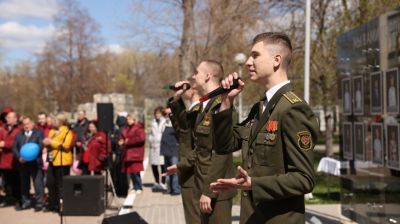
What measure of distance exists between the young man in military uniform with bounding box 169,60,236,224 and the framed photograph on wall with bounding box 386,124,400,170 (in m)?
2.64

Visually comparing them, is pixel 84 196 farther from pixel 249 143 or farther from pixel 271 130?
pixel 271 130

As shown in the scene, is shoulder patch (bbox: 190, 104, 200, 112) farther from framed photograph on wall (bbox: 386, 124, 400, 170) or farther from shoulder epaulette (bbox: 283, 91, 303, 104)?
framed photograph on wall (bbox: 386, 124, 400, 170)

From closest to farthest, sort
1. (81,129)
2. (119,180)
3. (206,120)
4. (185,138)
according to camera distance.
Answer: (206,120) < (185,138) < (81,129) < (119,180)

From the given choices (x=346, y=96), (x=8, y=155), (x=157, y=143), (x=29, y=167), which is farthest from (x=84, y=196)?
(x=346, y=96)

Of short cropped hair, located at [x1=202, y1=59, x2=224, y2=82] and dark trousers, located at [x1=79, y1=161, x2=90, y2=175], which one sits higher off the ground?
short cropped hair, located at [x1=202, y1=59, x2=224, y2=82]

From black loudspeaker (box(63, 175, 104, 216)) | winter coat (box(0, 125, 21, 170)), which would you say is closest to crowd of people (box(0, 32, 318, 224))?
black loudspeaker (box(63, 175, 104, 216))

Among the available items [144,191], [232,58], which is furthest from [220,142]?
[232,58]

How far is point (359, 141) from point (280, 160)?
5.22 metres

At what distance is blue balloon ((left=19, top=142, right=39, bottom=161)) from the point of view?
10391 mm

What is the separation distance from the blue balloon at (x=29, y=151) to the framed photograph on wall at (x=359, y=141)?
19.9 feet

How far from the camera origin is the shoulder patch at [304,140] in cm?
280

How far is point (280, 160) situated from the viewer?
2895 millimetres

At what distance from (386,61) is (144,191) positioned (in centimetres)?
808

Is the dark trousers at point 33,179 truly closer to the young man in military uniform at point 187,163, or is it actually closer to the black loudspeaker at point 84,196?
the black loudspeaker at point 84,196
